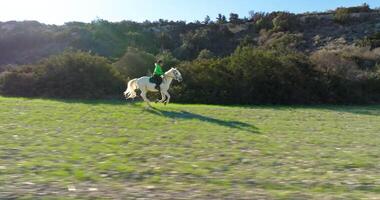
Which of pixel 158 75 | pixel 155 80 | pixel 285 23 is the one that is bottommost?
pixel 155 80

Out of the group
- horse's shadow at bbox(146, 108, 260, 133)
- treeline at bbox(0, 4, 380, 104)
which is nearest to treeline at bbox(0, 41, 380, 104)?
treeline at bbox(0, 4, 380, 104)

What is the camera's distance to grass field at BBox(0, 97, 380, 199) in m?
8.68

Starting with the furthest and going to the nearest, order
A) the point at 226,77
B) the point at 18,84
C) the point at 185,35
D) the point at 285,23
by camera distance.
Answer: the point at 285,23
the point at 185,35
the point at 18,84
the point at 226,77

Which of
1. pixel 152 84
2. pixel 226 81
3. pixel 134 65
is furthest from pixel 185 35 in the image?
pixel 152 84

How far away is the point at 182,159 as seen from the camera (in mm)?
12023

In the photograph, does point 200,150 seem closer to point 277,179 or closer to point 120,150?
point 120,150

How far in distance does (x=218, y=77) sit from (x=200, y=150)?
78.4ft

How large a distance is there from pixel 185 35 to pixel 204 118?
162ft

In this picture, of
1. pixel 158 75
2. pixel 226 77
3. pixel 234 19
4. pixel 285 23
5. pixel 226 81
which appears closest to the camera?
pixel 158 75

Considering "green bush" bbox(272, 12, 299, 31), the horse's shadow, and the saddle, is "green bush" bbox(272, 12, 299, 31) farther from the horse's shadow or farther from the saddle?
the horse's shadow

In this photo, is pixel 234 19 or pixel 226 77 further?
pixel 234 19

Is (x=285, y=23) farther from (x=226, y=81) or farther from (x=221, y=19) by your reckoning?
(x=226, y=81)

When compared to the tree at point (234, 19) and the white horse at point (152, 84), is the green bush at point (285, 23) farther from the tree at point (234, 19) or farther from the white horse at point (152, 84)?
the white horse at point (152, 84)

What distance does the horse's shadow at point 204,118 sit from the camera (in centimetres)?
2030
